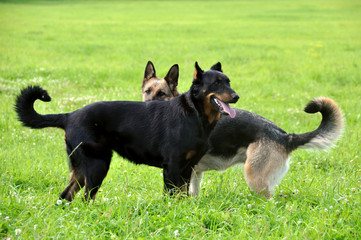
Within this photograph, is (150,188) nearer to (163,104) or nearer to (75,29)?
(163,104)

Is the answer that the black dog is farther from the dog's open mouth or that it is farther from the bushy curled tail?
the bushy curled tail

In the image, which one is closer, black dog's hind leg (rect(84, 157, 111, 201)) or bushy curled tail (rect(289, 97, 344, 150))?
black dog's hind leg (rect(84, 157, 111, 201))

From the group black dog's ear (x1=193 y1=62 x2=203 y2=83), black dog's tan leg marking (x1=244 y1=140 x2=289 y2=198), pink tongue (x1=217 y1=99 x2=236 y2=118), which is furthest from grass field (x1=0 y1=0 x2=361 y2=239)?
black dog's ear (x1=193 y1=62 x2=203 y2=83)

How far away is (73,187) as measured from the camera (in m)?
4.39

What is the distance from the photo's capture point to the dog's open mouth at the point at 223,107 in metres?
4.32

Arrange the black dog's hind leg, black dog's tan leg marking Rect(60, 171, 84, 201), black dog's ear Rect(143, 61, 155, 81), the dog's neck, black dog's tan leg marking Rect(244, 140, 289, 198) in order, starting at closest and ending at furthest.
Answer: the black dog's hind leg < black dog's tan leg marking Rect(60, 171, 84, 201) < the dog's neck < black dog's tan leg marking Rect(244, 140, 289, 198) < black dog's ear Rect(143, 61, 155, 81)

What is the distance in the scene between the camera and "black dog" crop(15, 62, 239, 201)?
434 cm

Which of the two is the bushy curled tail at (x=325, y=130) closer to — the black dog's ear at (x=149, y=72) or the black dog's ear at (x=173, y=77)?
the black dog's ear at (x=173, y=77)

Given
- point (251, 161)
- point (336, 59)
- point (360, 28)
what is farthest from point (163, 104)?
point (360, 28)

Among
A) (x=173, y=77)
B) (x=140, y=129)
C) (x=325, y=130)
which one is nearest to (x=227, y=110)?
(x=140, y=129)

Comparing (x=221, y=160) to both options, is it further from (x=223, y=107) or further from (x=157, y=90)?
(x=157, y=90)

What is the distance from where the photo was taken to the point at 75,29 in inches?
998

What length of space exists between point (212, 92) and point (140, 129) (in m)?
0.89

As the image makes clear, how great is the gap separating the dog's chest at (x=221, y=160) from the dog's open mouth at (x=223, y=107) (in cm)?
74
